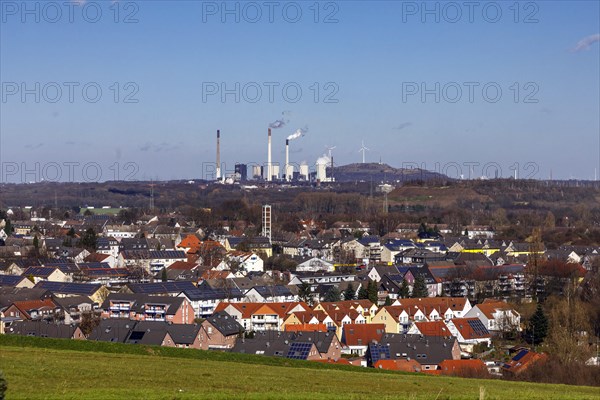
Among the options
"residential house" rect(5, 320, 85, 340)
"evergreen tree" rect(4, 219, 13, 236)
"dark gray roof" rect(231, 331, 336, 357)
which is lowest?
"dark gray roof" rect(231, 331, 336, 357)

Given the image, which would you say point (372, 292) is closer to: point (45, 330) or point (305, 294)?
point (305, 294)

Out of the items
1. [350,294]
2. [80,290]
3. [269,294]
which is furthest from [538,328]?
[80,290]

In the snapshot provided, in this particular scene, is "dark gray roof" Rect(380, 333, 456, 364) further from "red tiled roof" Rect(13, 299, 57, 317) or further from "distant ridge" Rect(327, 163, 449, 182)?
"distant ridge" Rect(327, 163, 449, 182)

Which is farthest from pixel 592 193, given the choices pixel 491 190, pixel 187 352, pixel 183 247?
pixel 187 352

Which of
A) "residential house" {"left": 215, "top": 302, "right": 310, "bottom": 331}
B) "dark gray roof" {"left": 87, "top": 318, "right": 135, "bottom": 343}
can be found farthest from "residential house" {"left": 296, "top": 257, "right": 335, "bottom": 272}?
"dark gray roof" {"left": 87, "top": 318, "right": 135, "bottom": 343}

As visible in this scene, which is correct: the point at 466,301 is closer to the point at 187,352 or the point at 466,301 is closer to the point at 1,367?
the point at 187,352

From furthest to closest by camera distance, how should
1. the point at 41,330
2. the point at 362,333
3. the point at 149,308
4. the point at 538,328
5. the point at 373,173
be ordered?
the point at 373,173 < the point at 149,308 < the point at 538,328 < the point at 362,333 < the point at 41,330

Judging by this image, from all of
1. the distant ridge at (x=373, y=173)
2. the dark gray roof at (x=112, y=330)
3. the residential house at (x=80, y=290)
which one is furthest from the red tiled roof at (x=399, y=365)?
the distant ridge at (x=373, y=173)
